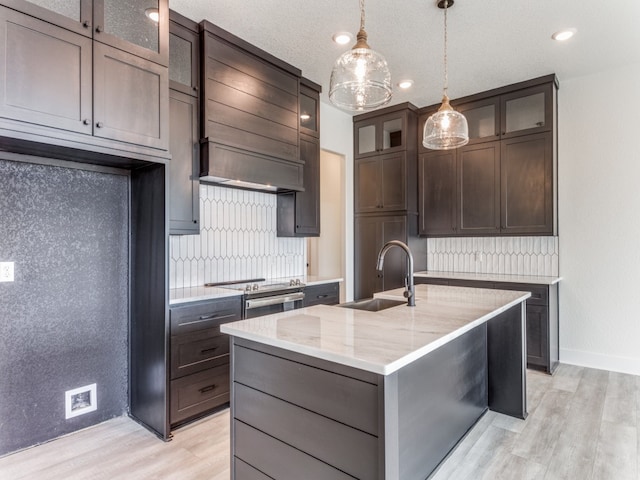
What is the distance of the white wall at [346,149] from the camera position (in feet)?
15.8

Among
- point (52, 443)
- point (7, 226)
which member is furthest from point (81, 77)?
point (52, 443)

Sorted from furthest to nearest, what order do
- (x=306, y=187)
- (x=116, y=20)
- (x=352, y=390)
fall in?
(x=306, y=187) → (x=116, y=20) → (x=352, y=390)

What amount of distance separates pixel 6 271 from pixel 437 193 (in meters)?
4.14

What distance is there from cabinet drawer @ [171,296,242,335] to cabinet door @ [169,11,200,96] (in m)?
1.58

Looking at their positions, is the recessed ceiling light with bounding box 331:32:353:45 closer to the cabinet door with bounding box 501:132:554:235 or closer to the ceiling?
the ceiling

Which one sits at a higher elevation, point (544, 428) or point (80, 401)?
point (80, 401)

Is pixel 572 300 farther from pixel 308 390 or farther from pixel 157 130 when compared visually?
pixel 157 130

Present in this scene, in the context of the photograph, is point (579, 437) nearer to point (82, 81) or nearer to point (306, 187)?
point (306, 187)

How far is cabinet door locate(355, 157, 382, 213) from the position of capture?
4.89m

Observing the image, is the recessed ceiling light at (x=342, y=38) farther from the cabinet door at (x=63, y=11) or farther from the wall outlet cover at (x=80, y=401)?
the wall outlet cover at (x=80, y=401)

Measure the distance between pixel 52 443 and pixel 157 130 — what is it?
2055 millimetres

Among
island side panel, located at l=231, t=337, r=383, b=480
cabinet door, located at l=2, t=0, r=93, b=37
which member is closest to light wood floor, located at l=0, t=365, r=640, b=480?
island side panel, located at l=231, t=337, r=383, b=480

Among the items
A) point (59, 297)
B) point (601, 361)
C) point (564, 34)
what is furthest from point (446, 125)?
point (601, 361)

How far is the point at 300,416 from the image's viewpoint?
1509 mm
